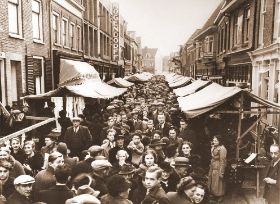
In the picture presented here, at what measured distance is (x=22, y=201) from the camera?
3367 millimetres

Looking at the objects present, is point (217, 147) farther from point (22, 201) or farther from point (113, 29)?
point (113, 29)

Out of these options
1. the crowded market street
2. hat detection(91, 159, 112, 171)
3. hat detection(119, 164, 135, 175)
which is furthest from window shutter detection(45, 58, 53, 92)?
hat detection(91, 159, 112, 171)

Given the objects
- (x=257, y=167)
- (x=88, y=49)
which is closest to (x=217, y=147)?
(x=257, y=167)

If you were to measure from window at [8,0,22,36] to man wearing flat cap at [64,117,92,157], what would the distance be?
2.90 meters

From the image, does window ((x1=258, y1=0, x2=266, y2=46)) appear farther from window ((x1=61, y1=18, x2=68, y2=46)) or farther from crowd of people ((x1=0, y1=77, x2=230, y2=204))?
window ((x1=61, y1=18, x2=68, y2=46))

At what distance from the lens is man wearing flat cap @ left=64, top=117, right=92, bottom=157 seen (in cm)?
554

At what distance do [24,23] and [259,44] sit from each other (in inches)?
224

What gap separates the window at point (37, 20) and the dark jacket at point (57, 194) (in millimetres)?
5085

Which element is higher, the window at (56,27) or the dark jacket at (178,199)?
the window at (56,27)

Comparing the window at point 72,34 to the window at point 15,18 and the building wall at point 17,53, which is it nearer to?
the building wall at point 17,53

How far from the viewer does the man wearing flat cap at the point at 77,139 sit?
218 inches

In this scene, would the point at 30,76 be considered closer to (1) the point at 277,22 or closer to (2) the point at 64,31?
(2) the point at 64,31

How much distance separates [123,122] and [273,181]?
322cm

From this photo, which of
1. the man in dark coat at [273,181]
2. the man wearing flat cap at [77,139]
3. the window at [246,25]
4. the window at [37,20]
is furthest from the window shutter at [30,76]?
the window at [246,25]
